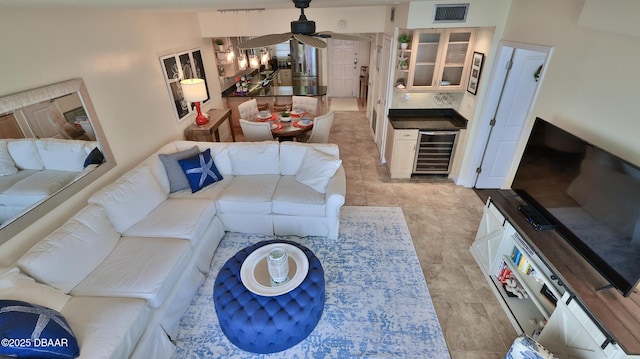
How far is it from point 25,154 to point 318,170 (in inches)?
99.4

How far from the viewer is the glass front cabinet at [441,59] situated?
13.1 ft

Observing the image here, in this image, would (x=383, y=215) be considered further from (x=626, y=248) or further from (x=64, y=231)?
(x=64, y=231)

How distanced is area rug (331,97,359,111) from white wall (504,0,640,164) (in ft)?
18.0

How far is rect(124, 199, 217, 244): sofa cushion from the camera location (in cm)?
267

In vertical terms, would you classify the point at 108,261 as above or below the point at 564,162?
below

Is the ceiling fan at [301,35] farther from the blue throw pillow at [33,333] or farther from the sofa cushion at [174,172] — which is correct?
the blue throw pillow at [33,333]

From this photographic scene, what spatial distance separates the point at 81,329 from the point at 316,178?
2.31 metres

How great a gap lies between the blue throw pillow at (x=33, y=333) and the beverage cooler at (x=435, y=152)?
428 centimetres

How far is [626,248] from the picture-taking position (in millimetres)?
1663

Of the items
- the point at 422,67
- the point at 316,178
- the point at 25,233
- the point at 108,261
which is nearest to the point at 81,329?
the point at 108,261

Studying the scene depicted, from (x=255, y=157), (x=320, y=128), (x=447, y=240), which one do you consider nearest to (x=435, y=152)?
(x=447, y=240)

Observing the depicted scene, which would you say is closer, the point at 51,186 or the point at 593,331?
the point at 593,331

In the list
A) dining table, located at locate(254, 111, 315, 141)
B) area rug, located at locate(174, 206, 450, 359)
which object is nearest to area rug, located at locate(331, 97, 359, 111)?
dining table, located at locate(254, 111, 315, 141)

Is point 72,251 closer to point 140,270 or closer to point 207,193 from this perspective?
point 140,270
